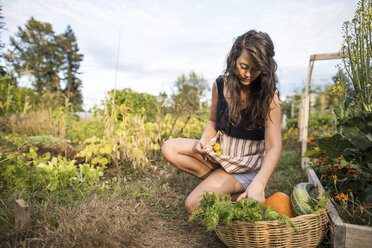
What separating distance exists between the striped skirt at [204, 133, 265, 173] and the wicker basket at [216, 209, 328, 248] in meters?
0.70

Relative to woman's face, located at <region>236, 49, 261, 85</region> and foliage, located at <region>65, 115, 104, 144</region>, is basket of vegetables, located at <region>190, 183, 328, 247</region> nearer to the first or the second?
woman's face, located at <region>236, 49, 261, 85</region>

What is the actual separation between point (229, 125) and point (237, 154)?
0.87 feet

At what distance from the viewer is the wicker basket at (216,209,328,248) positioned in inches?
55.1

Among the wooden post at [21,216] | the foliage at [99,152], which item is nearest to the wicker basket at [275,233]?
the wooden post at [21,216]

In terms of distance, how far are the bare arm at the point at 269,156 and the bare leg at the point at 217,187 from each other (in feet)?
1.17

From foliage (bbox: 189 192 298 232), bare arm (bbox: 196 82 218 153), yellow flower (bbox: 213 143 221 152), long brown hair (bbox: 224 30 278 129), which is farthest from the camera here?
bare arm (bbox: 196 82 218 153)

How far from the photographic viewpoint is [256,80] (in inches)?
83.2

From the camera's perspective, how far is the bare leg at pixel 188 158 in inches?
95.1

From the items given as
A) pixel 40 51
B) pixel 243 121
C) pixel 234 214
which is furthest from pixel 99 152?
pixel 40 51

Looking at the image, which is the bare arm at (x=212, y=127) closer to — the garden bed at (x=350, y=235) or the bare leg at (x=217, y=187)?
the bare leg at (x=217, y=187)

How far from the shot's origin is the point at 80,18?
388 cm

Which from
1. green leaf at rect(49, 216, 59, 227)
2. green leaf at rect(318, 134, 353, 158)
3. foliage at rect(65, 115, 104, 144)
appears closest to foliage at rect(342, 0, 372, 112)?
green leaf at rect(318, 134, 353, 158)

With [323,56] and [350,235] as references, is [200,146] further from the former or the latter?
[323,56]

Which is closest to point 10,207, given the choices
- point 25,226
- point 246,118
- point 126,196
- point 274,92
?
point 25,226
